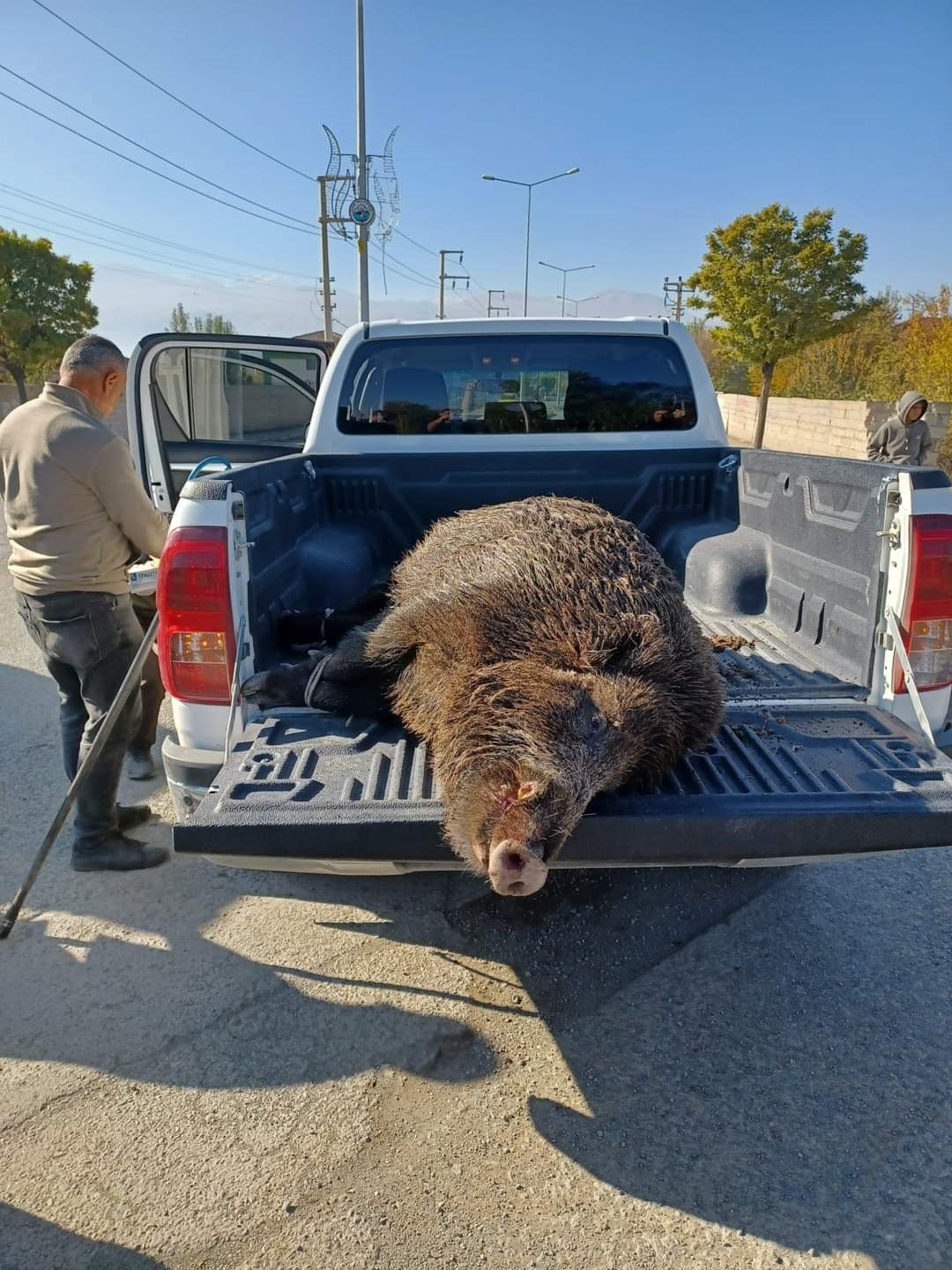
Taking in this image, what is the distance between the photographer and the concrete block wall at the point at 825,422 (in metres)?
18.9

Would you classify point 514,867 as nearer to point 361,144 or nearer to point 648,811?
point 648,811

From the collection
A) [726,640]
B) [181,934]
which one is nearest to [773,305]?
[726,640]

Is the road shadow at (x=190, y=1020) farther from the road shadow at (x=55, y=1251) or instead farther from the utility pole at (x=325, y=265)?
the utility pole at (x=325, y=265)

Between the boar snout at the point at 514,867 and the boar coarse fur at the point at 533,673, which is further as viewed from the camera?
the boar coarse fur at the point at 533,673

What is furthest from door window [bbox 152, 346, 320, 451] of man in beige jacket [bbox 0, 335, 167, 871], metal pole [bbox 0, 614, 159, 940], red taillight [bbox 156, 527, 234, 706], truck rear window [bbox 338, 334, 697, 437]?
red taillight [bbox 156, 527, 234, 706]

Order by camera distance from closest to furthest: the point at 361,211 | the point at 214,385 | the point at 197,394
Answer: the point at 197,394 → the point at 214,385 → the point at 361,211

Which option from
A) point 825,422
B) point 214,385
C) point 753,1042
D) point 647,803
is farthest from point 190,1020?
point 825,422

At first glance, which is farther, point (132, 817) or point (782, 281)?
point (782, 281)

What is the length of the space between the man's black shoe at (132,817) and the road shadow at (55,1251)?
7.09 feet

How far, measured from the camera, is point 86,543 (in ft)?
11.9

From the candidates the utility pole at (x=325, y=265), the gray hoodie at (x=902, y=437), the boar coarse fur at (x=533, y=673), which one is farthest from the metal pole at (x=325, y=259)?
the boar coarse fur at (x=533, y=673)

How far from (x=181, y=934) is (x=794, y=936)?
8.27 ft

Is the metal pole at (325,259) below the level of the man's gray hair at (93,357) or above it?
above

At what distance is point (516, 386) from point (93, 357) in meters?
2.36
